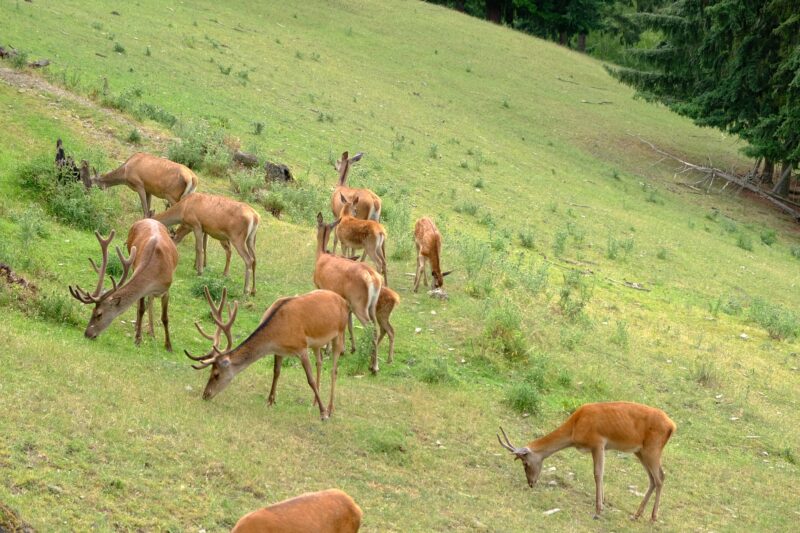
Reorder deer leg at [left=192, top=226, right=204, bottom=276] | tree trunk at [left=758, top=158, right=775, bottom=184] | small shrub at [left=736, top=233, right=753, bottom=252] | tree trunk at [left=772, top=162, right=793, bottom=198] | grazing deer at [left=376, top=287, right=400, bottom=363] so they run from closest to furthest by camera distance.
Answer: grazing deer at [left=376, top=287, right=400, bottom=363] → deer leg at [left=192, top=226, right=204, bottom=276] → small shrub at [left=736, top=233, right=753, bottom=252] → tree trunk at [left=772, top=162, right=793, bottom=198] → tree trunk at [left=758, top=158, right=775, bottom=184]

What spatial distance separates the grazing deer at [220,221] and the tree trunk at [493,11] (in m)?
44.0

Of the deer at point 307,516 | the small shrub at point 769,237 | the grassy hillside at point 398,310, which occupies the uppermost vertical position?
the deer at point 307,516

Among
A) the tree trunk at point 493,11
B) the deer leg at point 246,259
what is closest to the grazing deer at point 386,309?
the deer leg at point 246,259

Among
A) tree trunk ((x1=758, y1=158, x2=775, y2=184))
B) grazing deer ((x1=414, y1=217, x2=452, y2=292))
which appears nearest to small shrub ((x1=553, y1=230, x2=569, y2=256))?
grazing deer ((x1=414, y1=217, x2=452, y2=292))

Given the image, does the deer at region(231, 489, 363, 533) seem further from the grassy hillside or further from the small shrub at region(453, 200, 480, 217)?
the small shrub at region(453, 200, 480, 217)

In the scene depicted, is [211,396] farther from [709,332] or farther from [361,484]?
[709,332]

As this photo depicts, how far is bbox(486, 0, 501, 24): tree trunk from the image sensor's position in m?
55.7

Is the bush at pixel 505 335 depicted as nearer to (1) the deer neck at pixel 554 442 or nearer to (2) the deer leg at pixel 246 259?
(2) the deer leg at pixel 246 259

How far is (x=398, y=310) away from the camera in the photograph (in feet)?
51.5

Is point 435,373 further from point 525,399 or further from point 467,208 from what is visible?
point 467,208

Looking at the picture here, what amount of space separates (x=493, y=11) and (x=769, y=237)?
29081 mm

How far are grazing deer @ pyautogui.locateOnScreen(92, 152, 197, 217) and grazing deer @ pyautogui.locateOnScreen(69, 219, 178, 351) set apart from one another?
343 centimetres

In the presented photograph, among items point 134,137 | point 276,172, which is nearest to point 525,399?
point 276,172

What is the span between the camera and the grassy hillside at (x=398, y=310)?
30.0ft
